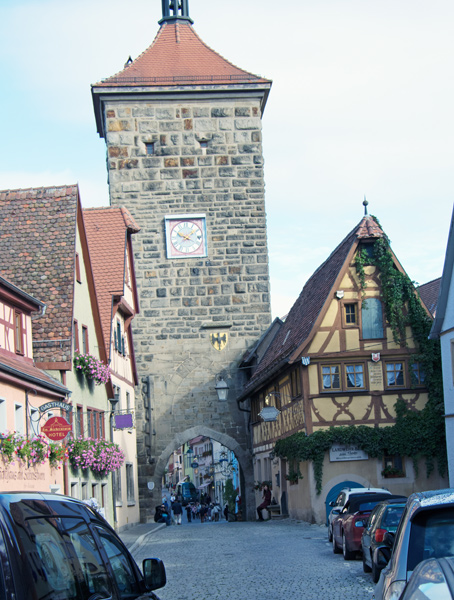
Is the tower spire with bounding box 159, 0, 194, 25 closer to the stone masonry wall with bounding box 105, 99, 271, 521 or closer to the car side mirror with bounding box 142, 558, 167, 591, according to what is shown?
the stone masonry wall with bounding box 105, 99, 271, 521

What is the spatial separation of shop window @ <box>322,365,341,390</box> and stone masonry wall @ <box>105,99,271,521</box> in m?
8.77

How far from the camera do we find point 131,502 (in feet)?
94.2

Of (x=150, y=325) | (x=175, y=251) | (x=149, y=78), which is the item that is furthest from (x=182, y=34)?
(x=150, y=325)

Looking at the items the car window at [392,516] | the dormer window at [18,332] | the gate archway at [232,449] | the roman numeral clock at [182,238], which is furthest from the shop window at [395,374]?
the car window at [392,516]

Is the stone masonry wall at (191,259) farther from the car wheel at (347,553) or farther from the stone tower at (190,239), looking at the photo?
the car wheel at (347,553)

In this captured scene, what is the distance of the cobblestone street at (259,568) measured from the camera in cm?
1082

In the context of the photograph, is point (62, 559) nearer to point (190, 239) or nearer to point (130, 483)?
point (130, 483)

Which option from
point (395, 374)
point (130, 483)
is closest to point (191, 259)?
point (130, 483)

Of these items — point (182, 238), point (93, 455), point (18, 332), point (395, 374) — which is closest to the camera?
point (18, 332)

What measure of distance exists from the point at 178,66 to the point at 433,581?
33184 mm

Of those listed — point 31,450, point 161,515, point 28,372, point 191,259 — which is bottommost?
point 161,515

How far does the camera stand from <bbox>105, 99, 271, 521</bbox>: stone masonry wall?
107 feet

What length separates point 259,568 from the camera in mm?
13555

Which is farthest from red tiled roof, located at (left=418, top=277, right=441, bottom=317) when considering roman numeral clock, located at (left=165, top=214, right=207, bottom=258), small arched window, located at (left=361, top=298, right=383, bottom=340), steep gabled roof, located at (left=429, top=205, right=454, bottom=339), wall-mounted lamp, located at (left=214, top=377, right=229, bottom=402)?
steep gabled roof, located at (left=429, top=205, right=454, bottom=339)
